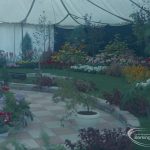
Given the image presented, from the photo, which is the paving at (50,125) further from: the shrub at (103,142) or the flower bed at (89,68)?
the flower bed at (89,68)

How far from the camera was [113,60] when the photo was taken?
52.6 ft

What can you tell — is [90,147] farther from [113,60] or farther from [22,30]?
[22,30]

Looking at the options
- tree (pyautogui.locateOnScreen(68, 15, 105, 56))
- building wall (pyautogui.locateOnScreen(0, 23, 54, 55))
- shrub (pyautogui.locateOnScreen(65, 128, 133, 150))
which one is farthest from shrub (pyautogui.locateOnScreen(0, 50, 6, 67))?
shrub (pyautogui.locateOnScreen(65, 128, 133, 150))

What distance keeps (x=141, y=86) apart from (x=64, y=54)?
13.3 meters

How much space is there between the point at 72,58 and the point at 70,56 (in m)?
0.10

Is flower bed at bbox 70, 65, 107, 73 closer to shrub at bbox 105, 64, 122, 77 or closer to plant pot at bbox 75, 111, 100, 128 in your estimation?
shrub at bbox 105, 64, 122, 77

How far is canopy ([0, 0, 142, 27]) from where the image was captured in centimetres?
1828

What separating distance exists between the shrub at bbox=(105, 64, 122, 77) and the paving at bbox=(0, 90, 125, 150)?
398 cm

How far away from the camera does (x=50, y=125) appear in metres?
8.09

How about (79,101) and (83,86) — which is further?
(83,86)

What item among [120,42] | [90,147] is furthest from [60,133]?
[120,42]

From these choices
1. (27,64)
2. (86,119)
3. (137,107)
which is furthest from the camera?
(27,64)

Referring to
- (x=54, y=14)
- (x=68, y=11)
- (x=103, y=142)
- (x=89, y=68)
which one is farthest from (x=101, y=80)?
(x=103, y=142)

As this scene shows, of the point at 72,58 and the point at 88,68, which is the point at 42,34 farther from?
the point at 88,68
